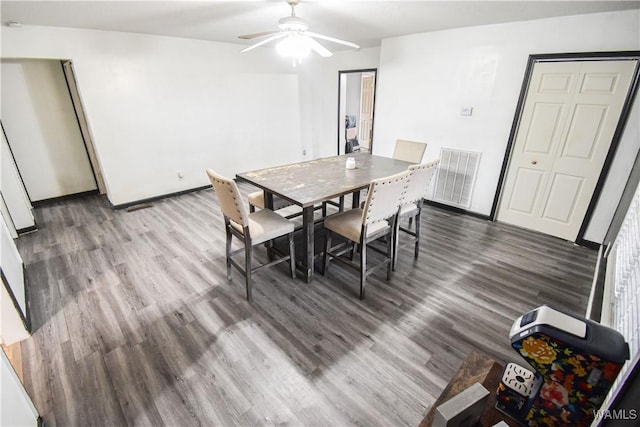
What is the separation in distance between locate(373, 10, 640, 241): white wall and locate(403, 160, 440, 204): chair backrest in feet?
5.54

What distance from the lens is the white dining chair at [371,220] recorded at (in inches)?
86.7

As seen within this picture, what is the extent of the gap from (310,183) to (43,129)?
4468mm

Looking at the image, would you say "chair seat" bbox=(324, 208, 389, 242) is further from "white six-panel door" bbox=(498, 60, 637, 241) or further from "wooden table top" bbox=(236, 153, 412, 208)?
"white six-panel door" bbox=(498, 60, 637, 241)

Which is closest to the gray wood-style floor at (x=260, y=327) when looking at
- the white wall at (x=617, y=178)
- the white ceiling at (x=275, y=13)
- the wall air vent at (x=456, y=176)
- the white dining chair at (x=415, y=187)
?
the white wall at (x=617, y=178)

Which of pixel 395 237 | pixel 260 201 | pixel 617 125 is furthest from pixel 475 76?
pixel 260 201

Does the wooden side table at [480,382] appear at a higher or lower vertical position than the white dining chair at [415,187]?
lower

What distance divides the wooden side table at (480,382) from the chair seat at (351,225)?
134 cm

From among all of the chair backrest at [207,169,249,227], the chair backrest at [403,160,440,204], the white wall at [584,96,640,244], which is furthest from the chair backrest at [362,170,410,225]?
the white wall at [584,96,640,244]

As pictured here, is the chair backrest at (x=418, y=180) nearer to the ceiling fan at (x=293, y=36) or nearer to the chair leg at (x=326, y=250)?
the chair leg at (x=326, y=250)

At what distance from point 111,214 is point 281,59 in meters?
4.04

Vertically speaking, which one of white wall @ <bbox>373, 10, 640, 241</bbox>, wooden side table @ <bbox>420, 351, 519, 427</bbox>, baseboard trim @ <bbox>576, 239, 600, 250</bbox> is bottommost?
baseboard trim @ <bbox>576, 239, 600, 250</bbox>

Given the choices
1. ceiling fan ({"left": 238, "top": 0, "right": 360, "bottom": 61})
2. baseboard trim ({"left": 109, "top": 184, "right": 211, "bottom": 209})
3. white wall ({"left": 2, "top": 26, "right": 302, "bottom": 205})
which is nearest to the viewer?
ceiling fan ({"left": 238, "top": 0, "right": 360, "bottom": 61})

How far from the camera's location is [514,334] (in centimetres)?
87

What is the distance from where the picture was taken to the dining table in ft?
7.93
